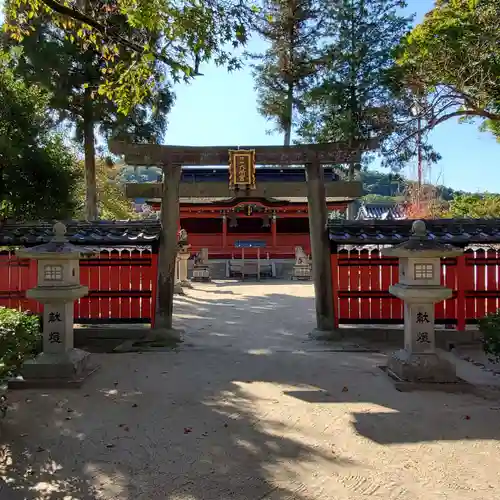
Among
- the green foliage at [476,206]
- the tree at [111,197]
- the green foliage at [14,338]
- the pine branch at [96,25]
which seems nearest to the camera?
the green foliage at [14,338]

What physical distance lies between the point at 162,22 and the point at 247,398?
562cm

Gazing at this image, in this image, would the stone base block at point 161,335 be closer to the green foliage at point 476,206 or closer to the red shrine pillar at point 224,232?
the red shrine pillar at point 224,232

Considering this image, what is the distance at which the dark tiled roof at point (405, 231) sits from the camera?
8.07 m

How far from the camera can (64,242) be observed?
6.05 meters

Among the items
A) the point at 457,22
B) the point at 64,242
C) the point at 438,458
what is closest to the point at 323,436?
the point at 438,458

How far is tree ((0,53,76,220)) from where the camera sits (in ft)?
44.1

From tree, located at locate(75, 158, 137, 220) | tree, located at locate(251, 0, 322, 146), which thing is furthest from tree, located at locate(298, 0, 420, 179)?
tree, located at locate(75, 158, 137, 220)

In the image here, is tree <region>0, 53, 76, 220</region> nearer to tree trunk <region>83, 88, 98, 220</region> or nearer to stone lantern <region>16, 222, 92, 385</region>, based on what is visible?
tree trunk <region>83, 88, 98, 220</region>

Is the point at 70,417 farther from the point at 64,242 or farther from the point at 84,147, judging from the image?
the point at 84,147

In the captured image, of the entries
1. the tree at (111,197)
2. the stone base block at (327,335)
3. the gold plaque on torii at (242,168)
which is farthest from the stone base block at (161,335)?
the tree at (111,197)

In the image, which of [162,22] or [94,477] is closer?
[94,477]

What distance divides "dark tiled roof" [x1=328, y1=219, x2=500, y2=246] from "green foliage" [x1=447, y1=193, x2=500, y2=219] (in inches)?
659

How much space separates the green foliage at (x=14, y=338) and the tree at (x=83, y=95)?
12319mm

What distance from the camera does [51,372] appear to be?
559cm
